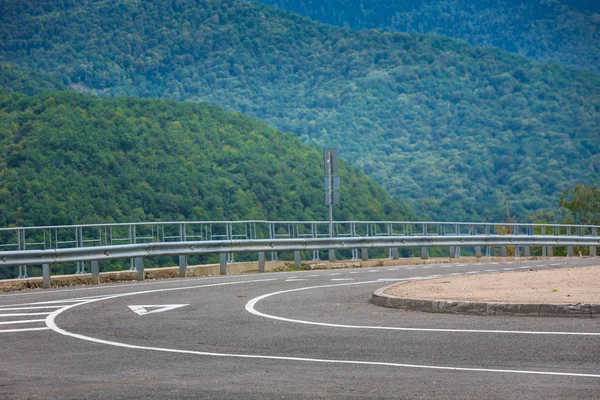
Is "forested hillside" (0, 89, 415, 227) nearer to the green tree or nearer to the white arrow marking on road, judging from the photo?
the green tree

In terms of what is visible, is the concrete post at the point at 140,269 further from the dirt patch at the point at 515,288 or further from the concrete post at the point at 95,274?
the dirt patch at the point at 515,288

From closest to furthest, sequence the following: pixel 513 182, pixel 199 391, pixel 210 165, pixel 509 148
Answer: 1. pixel 199 391
2. pixel 210 165
3. pixel 513 182
4. pixel 509 148

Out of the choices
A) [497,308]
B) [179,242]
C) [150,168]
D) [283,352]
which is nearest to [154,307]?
[497,308]

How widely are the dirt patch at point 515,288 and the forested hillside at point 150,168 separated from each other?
60288mm

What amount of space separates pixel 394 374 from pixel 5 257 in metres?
14.4

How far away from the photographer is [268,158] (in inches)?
5197

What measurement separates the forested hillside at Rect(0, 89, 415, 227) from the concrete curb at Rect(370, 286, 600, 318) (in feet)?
210

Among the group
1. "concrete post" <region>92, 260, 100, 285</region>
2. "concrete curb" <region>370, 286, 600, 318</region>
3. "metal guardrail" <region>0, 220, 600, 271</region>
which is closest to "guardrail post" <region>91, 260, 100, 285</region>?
"concrete post" <region>92, 260, 100, 285</region>

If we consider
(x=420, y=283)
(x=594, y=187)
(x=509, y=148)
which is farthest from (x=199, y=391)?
(x=509, y=148)

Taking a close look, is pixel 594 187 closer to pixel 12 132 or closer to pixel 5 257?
pixel 12 132

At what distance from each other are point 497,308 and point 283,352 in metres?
4.06

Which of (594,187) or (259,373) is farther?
(594,187)

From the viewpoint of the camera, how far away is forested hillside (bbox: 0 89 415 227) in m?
90.5

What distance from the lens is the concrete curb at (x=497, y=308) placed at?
40.9ft
